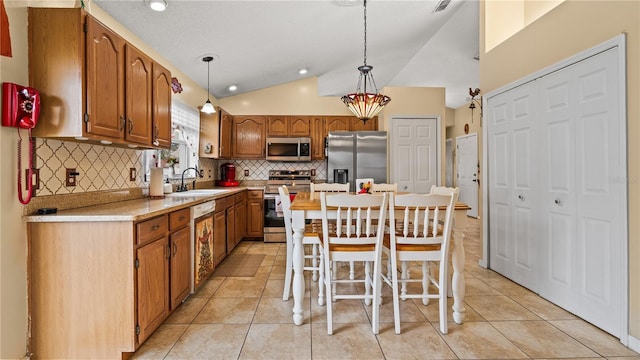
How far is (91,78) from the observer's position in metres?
1.77

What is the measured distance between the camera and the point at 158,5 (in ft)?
8.08

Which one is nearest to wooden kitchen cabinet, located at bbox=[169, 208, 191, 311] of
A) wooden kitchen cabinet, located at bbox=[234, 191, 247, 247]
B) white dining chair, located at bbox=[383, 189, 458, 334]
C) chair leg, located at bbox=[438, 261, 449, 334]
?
white dining chair, located at bbox=[383, 189, 458, 334]

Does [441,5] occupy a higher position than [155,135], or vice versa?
[441,5]

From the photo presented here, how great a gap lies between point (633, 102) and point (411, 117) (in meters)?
3.30

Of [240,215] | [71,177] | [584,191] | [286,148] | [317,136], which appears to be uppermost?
[317,136]

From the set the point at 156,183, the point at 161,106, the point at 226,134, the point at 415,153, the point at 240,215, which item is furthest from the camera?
the point at 415,153

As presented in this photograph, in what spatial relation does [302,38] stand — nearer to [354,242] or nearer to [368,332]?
[354,242]

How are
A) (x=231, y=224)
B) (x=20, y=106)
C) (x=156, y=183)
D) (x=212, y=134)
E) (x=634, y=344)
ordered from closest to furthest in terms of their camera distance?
(x=20, y=106), (x=634, y=344), (x=156, y=183), (x=231, y=224), (x=212, y=134)

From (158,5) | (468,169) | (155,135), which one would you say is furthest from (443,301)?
(468,169)

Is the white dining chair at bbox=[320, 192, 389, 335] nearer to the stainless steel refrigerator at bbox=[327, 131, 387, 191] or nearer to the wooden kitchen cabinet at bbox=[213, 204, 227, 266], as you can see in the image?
the wooden kitchen cabinet at bbox=[213, 204, 227, 266]

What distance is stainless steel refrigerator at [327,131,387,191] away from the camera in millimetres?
5000

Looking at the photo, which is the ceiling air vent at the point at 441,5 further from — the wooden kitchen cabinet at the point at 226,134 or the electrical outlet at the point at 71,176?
the electrical outlet at the point at 71,176

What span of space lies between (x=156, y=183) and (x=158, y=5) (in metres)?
1.52

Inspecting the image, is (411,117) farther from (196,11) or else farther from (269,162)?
(196,11)
